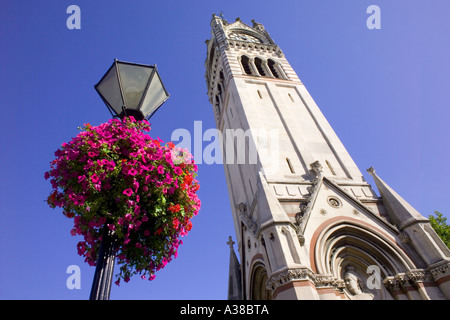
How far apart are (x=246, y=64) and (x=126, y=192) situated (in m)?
22.6

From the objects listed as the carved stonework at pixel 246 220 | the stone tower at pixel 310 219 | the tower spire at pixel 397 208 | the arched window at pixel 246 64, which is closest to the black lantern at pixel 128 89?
the stone tower at pixel 310 219

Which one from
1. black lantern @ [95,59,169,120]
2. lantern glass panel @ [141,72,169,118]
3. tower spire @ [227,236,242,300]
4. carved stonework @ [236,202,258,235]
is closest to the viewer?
black lantern @ [95,59,169,120]

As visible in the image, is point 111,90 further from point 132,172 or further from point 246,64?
point 246,64

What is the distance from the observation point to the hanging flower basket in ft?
14.5

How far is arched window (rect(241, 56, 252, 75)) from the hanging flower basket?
785 inches

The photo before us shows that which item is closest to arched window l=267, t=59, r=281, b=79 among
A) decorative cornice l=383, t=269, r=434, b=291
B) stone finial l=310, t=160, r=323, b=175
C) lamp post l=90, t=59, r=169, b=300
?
stone finial l=310, t=160, r=323, b=175

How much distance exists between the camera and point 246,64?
2484 centimetres

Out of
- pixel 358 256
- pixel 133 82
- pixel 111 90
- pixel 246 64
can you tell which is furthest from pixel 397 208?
pixel 246 64

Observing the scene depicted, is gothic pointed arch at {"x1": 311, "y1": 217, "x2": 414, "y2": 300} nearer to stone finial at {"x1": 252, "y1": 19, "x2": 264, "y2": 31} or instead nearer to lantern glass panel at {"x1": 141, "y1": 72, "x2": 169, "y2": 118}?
lantern glass panel at {"x1": 141, "y1": 72, "x2": 169, "y2": 118}

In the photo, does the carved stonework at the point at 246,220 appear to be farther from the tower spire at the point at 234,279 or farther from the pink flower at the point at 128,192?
the pink flower at the point at 128,192

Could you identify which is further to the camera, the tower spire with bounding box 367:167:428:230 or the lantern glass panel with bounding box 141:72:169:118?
the tower spire with bounding box 367:167:428:230

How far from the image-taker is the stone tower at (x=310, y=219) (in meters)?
10.3

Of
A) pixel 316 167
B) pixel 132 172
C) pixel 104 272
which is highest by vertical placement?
pixel 316 167

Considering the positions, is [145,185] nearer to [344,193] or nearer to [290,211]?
[290,211]
